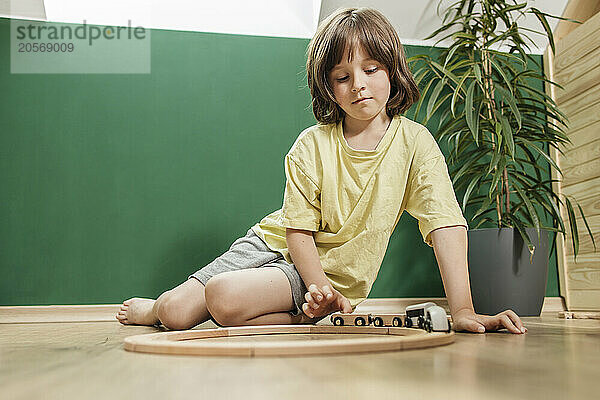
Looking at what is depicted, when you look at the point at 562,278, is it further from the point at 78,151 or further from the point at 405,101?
the point at 78,151

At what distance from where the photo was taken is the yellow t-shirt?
4.31 feet

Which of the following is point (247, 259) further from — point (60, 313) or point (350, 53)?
point (60, 313)

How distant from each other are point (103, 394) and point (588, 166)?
2046 millimetres

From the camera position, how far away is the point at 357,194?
133cm

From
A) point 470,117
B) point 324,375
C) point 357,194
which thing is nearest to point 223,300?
point 357,194

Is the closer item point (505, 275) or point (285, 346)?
point (285, 346)

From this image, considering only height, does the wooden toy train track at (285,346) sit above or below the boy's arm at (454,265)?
below

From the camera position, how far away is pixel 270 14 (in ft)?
7.60

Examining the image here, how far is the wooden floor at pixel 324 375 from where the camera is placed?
16.7 inches

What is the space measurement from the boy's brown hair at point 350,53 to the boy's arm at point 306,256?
305mm

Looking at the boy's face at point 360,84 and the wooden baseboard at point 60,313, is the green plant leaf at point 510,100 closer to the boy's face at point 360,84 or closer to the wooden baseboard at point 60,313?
the boy's face at point 360,84

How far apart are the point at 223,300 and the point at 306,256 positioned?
0.21m

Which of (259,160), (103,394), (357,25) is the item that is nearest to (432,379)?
A: (103,394)

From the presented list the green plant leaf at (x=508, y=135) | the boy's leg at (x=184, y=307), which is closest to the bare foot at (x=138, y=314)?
the boy's leg at (x=184, y=307)
